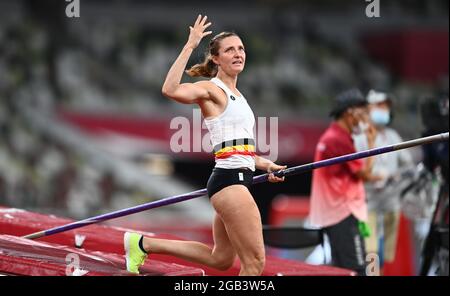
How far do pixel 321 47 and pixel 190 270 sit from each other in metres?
15.6

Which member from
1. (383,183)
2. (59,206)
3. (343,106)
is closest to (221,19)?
(59,206)

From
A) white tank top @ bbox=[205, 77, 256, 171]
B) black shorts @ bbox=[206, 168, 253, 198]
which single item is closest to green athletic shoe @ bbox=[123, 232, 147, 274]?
black shorts @ bbox=[206, 168, 253, 198]

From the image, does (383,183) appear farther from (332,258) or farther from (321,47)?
(321,47)

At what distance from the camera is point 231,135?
20.5 feet

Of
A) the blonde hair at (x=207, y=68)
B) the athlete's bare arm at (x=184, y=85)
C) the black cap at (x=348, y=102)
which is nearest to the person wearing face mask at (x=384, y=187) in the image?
the black cap at (x=348, y=102)

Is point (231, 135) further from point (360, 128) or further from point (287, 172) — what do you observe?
point (360, 128)

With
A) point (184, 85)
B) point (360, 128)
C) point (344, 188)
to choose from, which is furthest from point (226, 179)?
point (360, 128)

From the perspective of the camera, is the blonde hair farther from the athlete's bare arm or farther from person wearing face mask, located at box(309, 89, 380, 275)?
person wearing face mask, located at box(309, 89, 380, 275)

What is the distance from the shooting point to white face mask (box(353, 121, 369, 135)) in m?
8.88

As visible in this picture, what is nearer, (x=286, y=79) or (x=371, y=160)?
(x=371, y=160)

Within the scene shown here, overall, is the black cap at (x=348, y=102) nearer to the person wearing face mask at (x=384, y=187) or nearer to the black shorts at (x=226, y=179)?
the person wearing face mask at (x=384, y=187)

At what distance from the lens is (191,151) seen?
730 inches

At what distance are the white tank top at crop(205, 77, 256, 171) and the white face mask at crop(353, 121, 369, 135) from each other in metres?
2.72

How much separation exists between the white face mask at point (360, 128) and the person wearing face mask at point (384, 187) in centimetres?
72
